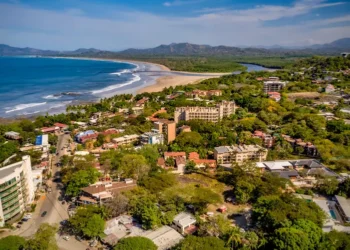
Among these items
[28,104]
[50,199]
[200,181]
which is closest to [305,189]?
[200,181]

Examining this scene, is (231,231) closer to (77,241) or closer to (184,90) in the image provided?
(77,241)

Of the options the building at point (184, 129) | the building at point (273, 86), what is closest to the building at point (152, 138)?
the building at point (184, 129)

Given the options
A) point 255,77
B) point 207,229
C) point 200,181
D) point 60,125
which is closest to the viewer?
point 207,229

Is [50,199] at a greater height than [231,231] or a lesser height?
lesser

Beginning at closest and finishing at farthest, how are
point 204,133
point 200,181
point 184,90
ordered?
1. point 200,181
2. point 204,133
3. point 184,90

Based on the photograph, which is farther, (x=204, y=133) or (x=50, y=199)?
(x=204, y=133)

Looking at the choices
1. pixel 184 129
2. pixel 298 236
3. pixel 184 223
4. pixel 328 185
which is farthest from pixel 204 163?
pixel 298 236

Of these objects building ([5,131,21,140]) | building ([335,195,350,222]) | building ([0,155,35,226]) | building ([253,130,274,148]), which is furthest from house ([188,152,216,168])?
building ([5,131,21,140])

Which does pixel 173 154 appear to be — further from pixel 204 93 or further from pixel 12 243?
pixel 204 93
